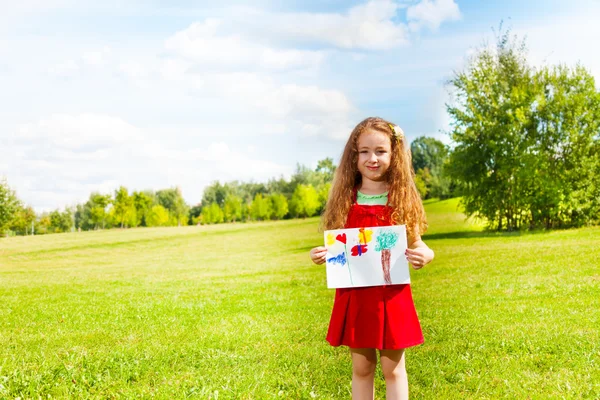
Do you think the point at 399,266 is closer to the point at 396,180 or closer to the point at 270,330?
the point at 396,180

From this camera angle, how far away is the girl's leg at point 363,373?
4555 mm

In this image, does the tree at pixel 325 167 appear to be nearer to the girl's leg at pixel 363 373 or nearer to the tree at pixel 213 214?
the tree at pixel 213 214

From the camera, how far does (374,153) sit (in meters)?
4.66

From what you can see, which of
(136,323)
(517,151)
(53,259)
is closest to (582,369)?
(136,323)

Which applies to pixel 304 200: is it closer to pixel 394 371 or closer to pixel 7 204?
pixel 7 204

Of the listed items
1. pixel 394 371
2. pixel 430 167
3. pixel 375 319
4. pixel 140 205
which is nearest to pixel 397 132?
pixel 375 319

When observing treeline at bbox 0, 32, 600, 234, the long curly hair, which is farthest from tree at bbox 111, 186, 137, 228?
the long curly hair

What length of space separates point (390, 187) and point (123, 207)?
71715mm

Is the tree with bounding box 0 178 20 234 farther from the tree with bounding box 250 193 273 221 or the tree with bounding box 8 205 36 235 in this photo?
the tree with bounding box 250 193 273 221

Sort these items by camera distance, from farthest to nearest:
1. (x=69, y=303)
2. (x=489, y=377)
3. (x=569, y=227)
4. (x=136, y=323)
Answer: (x=569, y=227) → (x=69, y=303) → (x=136, y=323) → (x=489, y=377)

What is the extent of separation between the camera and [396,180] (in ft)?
15.4

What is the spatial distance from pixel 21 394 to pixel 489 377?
5.02m

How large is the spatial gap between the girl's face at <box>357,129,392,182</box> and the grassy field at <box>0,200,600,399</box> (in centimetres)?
251

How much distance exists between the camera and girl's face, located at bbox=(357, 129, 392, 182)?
4645 mm
